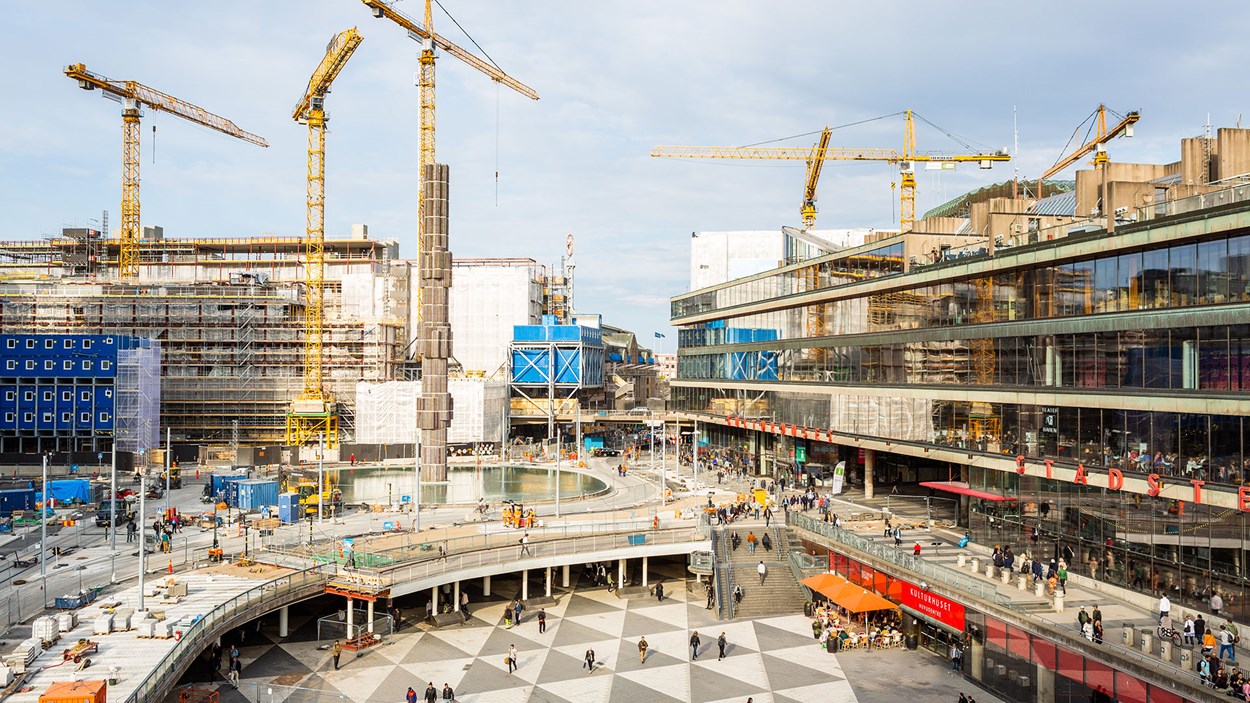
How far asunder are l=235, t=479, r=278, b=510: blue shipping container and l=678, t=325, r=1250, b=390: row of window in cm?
4234

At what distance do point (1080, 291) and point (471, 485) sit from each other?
54.1m

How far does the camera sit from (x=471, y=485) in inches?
3103

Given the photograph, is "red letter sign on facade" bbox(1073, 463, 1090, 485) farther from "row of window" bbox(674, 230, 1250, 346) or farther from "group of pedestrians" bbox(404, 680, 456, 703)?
"group of pedestrians" bbox(404, 680, 456, 703)

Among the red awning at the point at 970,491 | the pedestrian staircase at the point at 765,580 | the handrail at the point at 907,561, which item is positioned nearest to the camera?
the handrail at the point at 907,561

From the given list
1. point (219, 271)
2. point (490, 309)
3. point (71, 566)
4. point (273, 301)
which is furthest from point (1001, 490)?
point (219, 271)

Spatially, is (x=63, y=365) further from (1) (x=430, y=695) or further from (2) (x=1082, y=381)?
(2) (x=1082, y=381)

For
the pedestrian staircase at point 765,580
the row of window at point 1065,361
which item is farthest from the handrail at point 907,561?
the row of window at point 1065,361

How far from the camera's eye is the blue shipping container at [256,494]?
63125mm

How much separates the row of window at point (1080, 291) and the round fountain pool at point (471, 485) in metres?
28.7

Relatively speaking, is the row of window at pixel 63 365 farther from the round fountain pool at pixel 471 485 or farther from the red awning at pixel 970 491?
the red awning at pixel 970 491

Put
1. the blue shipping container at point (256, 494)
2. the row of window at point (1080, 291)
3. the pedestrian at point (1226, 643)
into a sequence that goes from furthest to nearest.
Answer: the blue shipping container at point (256, 494)
the row of window at point (1080, 291)
the pedestrian at point (1226, 643)

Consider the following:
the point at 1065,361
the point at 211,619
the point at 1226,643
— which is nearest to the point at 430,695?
the point at 211,619

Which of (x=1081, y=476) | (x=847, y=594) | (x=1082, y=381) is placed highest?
(x=1082, y=381)

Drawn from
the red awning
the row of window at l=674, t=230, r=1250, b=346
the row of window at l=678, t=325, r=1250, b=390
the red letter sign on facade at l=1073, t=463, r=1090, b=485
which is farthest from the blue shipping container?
the red letter sign on facade at l=1073, t=463, r=1090, b=485
